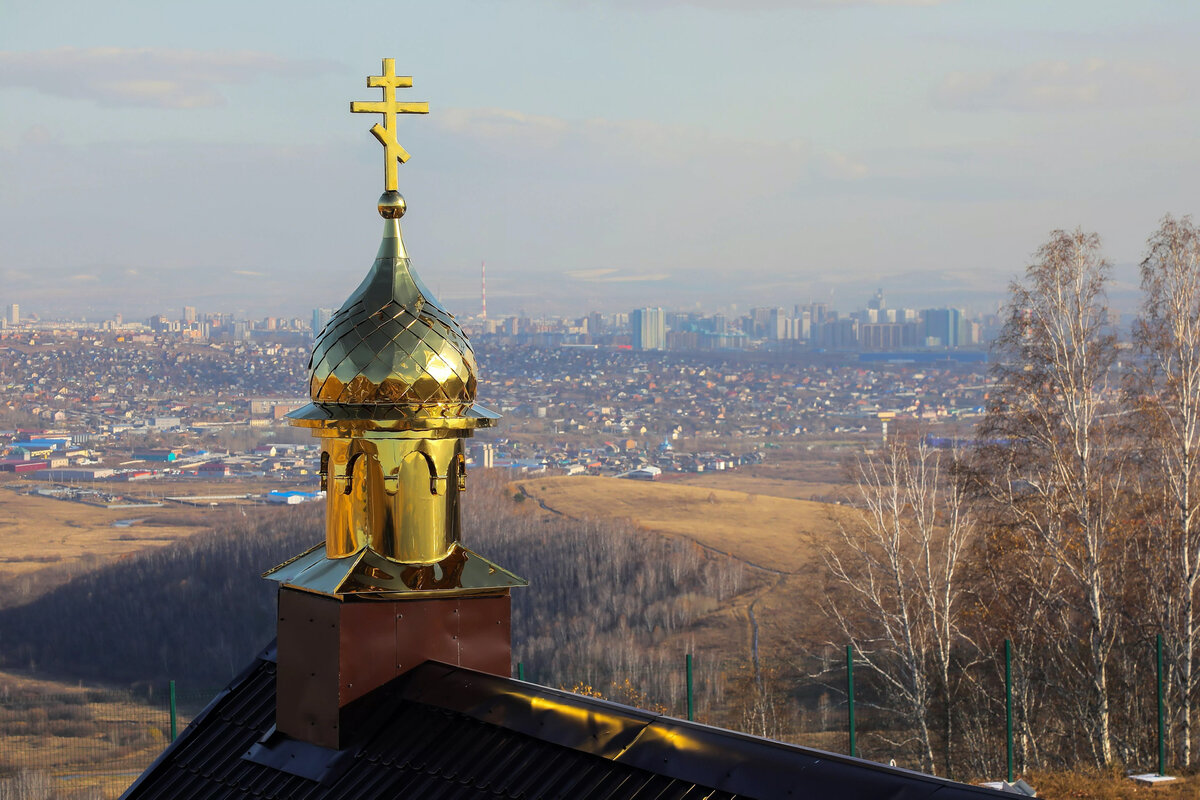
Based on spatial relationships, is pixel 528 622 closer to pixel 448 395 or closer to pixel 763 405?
pixel 448 395

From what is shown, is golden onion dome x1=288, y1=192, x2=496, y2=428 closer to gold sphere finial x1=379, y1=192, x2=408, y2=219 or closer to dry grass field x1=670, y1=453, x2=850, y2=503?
gold sphere finial x1=379, y1=192, x2=408, y2=219

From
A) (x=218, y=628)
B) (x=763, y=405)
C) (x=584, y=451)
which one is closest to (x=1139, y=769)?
(x=218, y=628)

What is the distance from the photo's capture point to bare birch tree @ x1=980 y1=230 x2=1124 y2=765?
24.1 meters

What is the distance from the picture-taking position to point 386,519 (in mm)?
5180

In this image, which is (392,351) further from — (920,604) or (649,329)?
(649,329)

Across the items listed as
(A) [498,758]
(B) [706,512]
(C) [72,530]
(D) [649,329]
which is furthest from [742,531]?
(A) [498,758]

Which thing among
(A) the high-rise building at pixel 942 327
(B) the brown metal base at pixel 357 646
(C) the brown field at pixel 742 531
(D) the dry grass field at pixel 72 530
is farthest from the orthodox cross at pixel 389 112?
(A) the high-rise building at pixel 942 327

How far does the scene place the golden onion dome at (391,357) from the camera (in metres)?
5.24

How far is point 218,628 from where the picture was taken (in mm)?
47500

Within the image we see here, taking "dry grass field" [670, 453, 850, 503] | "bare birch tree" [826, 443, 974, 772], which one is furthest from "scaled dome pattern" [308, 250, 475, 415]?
"dry grass field" [670, 453, 850, 503]

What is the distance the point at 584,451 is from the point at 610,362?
1750 cm

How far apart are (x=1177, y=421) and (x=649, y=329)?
82.3m

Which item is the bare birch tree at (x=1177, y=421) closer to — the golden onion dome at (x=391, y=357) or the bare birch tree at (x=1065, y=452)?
the bare birch tree at (x=1065, y=452)

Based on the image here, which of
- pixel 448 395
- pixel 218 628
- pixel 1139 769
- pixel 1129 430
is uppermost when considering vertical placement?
pixel 448 395
